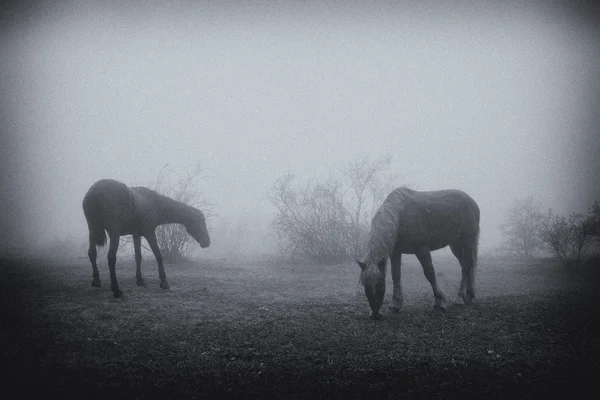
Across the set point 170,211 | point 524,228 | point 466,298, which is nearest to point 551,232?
point 466,298

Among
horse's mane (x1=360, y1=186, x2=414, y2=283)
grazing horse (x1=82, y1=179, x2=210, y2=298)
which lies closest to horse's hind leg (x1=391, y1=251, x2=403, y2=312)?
horse's mane (x1=360, y1=186, x2=414, y2=283)

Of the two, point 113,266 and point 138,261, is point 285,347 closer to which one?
point 113,266

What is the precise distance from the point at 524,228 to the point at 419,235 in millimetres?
23159

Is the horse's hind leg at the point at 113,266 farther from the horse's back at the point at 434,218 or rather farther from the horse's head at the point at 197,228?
the horse's back at the point at 434,218

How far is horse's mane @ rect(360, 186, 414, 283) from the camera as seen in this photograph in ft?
17.5

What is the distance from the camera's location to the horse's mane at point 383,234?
5326 millimetres

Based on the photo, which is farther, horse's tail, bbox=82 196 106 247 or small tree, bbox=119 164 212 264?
small tree, bbox=119 164 212 264

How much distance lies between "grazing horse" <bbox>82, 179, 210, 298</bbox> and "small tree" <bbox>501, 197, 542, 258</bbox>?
83.3 feet

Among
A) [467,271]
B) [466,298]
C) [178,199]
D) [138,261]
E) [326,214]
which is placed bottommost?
[466,298]

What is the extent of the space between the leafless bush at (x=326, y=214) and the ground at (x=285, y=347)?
9.96 metres

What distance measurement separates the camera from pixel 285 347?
12.5 feet

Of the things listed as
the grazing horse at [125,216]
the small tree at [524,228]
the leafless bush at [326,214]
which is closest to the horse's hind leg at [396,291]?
the grazing horse at [125,216]

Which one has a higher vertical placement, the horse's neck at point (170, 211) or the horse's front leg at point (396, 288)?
the horse's neck at point (170, 211)

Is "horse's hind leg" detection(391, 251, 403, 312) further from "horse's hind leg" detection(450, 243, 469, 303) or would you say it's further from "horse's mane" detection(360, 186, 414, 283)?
"horse's hind leg" detection(450, 243, 469, 303)
